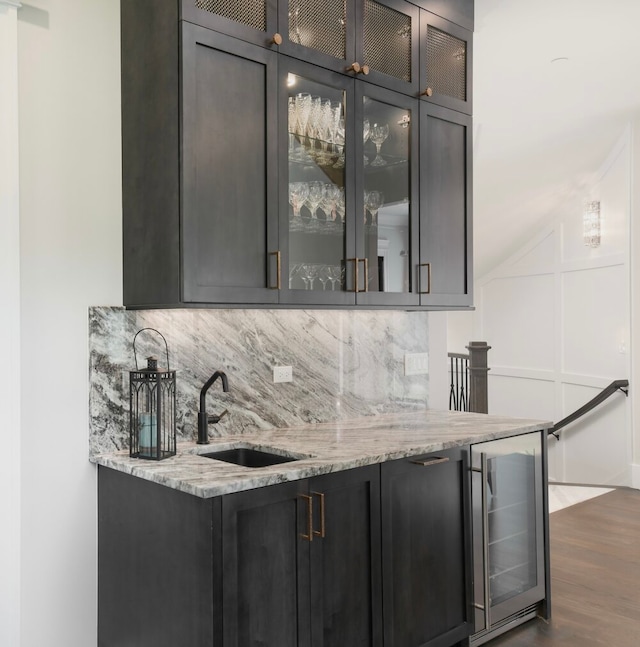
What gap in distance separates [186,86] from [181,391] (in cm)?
106

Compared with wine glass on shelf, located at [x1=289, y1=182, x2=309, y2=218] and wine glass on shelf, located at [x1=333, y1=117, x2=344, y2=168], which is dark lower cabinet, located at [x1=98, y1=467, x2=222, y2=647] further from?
wine glass on shelf, located at [x1=333, y1=117, x2=344, y2=168]

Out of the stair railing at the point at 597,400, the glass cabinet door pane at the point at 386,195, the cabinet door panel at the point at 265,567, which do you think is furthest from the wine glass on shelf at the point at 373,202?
the stair railing at the point at 597,400

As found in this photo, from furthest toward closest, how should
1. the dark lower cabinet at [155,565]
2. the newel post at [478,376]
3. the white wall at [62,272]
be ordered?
the newel post at [478,376], the white wall at [62,272], the dark lower cabinet at [155,565]

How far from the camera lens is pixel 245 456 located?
237 centimetres

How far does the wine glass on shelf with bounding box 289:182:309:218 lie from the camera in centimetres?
231

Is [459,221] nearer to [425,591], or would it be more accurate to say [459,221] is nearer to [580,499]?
[425,591]

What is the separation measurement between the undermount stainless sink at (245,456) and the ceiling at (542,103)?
2.52 metres

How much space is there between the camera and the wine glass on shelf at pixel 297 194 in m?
2.31

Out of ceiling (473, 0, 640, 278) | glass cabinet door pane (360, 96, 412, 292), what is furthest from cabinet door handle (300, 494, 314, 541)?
ceiling (473, 0, 640, 278)

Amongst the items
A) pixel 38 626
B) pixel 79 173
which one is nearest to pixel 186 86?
pixel 79 173

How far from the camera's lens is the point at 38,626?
209 centimetres

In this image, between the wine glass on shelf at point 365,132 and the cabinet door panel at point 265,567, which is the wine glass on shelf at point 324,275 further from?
the cabinet door panel at point 265,567

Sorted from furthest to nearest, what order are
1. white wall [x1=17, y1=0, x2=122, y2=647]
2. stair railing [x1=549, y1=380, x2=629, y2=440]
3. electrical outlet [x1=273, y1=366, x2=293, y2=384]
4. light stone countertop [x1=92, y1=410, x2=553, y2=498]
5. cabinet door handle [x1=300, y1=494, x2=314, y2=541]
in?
stair railing [x1=549, y1=380, x2=629, y2=440] → electrical outlet [x1=273, y1=366, x2=293, y2=384] → white wall [x1=17, y1=0, x2=122, y2=647] → cabinet door handle [x1=300, y1=494, x2=314, y2=541] → light stone countertop [x1=92, y1=410, x2=553, y2=498]

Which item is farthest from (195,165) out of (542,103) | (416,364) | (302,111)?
(542,103)
